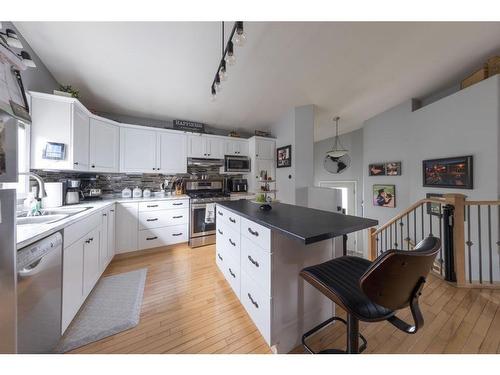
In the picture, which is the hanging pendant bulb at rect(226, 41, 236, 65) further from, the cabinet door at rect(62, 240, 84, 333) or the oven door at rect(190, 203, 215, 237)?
the oven door at rect(190, 203, 215, 237)

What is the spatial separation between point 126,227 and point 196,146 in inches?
71.4

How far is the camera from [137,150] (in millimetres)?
2955

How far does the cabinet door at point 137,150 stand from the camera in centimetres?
286

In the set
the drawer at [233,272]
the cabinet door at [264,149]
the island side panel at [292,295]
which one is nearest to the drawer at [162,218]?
the drawer at [233,272]

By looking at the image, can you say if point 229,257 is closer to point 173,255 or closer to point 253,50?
point 173,255

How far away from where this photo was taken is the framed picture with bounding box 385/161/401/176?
3629 millimetres

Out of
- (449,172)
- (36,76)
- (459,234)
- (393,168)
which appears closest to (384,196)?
(393,168)

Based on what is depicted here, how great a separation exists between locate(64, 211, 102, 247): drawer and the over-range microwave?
2230mm

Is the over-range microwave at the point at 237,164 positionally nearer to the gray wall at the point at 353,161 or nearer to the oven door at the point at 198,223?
the oven door at the point at 198,223

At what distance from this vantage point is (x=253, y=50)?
202cm

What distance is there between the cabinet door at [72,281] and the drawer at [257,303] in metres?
1.32

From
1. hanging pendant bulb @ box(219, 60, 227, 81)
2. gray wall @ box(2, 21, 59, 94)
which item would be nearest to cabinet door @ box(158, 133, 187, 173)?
gray wall @ box(2, 21, 59, 94)

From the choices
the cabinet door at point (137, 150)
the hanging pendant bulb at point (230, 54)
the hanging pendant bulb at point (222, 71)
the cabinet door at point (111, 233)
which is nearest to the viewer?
the hanging pendant bulb at point (230, 54)
